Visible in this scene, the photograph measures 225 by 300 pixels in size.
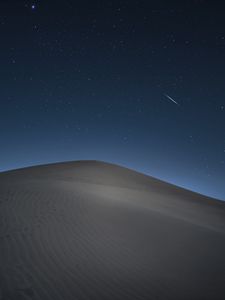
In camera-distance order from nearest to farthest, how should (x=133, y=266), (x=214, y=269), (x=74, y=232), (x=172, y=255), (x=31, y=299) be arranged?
(x=31, y=299) < (x=133, y=266) < (x=214, y=269) < (x=172, y=255) < (x=74, y=232)

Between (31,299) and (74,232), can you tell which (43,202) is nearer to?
(74,232)

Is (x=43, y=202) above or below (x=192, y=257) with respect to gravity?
above

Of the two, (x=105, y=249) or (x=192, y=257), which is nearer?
(x=105, y=249)

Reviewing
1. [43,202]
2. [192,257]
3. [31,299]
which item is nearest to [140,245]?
[192,257]

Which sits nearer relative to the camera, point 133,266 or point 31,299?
point 31,299

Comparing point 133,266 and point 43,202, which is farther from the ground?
point 43,202

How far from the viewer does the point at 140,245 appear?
6.78 meters

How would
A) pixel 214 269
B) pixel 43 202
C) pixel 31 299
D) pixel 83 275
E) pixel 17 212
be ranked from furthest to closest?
pixel 43 202 → pixel 17 212 → pixel 214 269 → pixel 83 275 → pixel 31 299

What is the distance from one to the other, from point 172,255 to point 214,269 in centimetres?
101

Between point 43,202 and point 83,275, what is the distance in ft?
19.3

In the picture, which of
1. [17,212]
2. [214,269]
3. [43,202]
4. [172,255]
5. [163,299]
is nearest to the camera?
[163,299]

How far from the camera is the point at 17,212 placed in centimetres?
809

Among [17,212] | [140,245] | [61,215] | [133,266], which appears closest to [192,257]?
[140,245]

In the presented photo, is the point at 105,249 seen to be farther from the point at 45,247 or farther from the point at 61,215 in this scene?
the point at 61,215
